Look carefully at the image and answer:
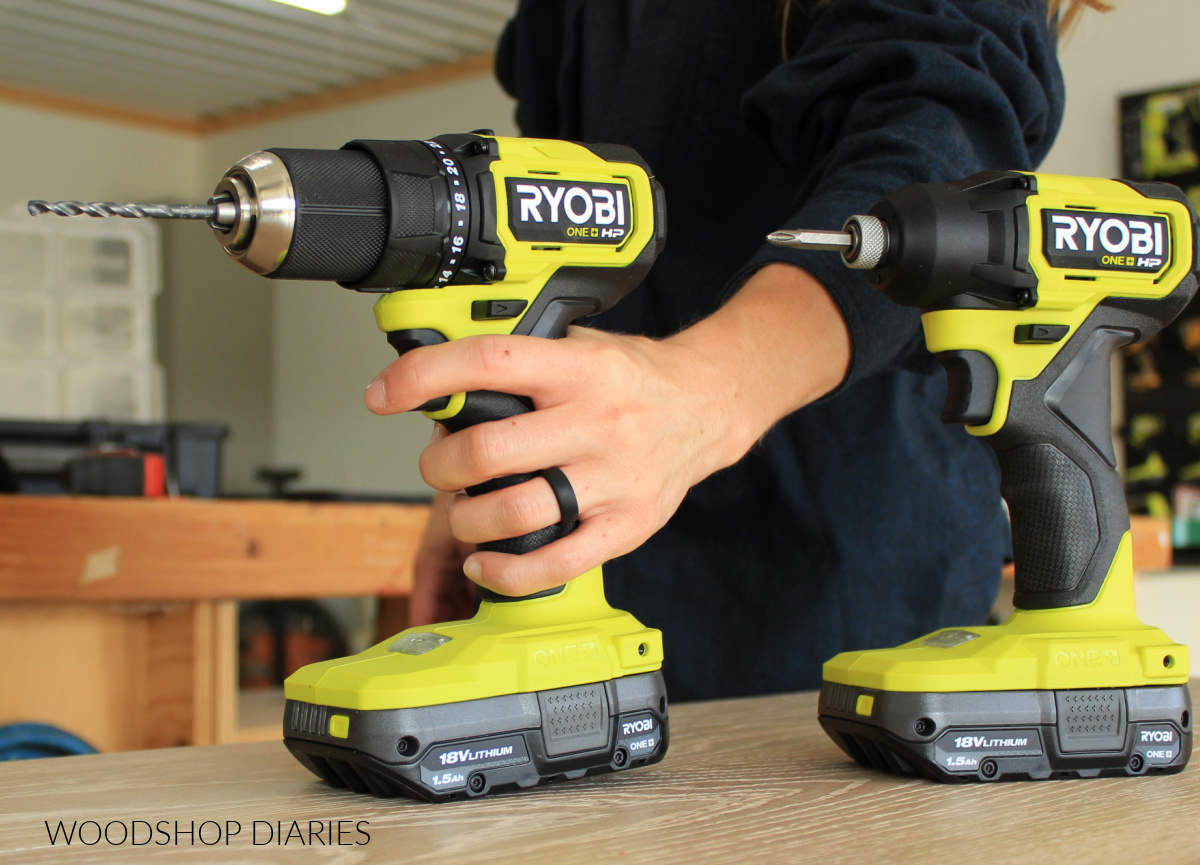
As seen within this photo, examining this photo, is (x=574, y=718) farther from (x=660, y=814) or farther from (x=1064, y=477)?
(x=1064, y=477)

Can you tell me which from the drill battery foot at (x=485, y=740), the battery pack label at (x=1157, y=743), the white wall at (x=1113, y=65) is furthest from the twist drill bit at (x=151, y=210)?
the white wall at (x=1113, y=65)

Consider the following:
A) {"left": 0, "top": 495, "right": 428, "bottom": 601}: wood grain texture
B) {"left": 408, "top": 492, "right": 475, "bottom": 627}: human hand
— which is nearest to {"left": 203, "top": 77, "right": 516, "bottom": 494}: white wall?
{"left": 0, "top": 495, "right": 428, "bottom": 601}: wood grain texture

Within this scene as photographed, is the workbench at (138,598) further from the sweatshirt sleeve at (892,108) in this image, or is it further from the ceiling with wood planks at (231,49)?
the ceiling with wood planks at (231,49)

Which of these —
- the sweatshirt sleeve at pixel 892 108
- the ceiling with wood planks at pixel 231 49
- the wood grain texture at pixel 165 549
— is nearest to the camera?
the sweatshirt sleeve at pixel 892 108

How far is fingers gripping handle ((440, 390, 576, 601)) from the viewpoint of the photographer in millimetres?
505

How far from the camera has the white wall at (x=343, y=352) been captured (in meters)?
4.86

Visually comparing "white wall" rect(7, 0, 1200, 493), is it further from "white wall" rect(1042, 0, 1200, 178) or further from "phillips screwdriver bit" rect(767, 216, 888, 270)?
"phillips screwdriver bit" rect(767, 216, 888, 270)

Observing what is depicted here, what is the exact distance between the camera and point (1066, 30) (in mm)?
889

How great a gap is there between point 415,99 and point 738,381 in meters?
4.79

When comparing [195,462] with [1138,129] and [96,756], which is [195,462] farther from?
[1138,129]

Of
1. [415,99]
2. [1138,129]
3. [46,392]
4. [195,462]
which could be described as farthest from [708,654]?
[415,99]

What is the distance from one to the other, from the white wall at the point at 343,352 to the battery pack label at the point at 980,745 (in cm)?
418

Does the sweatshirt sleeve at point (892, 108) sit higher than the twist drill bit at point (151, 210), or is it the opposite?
the sweatshirt sleeve at point (892, 108)

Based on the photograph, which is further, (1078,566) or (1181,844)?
(1078,566)
